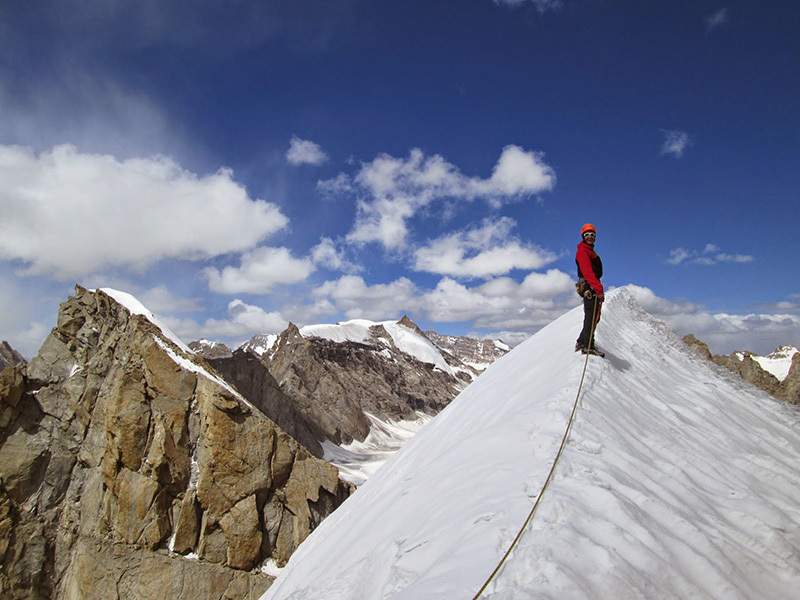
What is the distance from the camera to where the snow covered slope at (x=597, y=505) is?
2680 mm

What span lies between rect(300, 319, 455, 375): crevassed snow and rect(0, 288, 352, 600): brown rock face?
91286 millimetres

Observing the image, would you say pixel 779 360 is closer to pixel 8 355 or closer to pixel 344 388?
pixel 344 388

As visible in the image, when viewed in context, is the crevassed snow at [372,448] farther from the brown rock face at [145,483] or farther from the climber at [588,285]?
the climber at [588,285]

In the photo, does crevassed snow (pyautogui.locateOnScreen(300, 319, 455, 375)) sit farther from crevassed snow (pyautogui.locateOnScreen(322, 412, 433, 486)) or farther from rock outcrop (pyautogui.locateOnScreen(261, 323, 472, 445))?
crevassed snow (pyautogui.locateOnScreen(322, 412, 433, 486))

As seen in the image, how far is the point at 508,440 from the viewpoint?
4.77 metres

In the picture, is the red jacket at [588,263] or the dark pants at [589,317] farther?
the red jacket at [588,263]

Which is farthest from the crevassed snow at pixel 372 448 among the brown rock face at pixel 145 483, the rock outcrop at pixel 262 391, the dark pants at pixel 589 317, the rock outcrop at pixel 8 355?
the rock outcrop at pixel 8 355

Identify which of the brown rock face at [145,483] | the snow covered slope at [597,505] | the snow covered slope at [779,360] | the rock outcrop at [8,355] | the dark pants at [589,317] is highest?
the snow covered slope at [779,360]

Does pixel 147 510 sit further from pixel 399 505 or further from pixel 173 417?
pixel 399 505

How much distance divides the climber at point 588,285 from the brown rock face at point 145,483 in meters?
19.5

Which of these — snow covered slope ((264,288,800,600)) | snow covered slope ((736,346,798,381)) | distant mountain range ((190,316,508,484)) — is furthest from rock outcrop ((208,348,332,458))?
snow covered slope ((736,346,798,381))

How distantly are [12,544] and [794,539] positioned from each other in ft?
108

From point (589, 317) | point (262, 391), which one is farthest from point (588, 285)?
point (262, 391)

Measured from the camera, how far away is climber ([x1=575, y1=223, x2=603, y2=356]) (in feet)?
22.7
